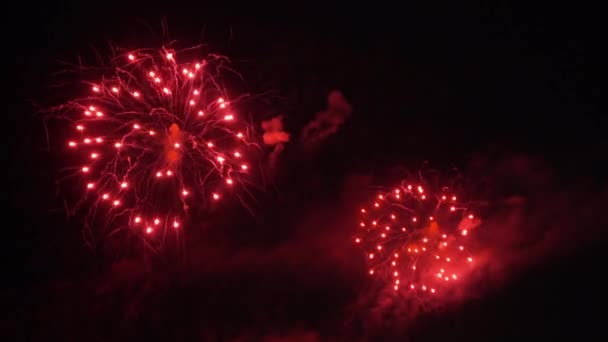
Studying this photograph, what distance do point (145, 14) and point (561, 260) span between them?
4.38 m

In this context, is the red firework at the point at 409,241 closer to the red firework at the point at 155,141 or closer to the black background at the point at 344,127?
the black background at the point at 344,127

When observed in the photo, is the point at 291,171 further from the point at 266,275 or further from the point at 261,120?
the point at 266,275

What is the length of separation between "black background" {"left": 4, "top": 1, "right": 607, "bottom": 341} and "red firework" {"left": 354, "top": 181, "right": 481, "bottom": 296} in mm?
256

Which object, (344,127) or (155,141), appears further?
(344,127)

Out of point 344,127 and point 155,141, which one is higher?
point 344,127

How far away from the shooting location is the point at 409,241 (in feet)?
13.1

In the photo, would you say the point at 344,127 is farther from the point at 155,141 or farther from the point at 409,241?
the point at 155,141

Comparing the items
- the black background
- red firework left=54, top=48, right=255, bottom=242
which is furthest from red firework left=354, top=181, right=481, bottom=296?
red firework left=54, top=48, right=255, bottom=242

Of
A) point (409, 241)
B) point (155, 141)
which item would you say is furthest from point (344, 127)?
point (155, 141)

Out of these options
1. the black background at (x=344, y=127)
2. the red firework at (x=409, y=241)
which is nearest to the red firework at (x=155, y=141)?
the black background at (x=344, y=127)

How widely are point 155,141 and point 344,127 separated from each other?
1.65 meters

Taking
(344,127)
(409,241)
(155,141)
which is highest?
(344,127)

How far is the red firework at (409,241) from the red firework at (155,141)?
1.29 meters

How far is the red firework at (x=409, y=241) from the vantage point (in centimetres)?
403
